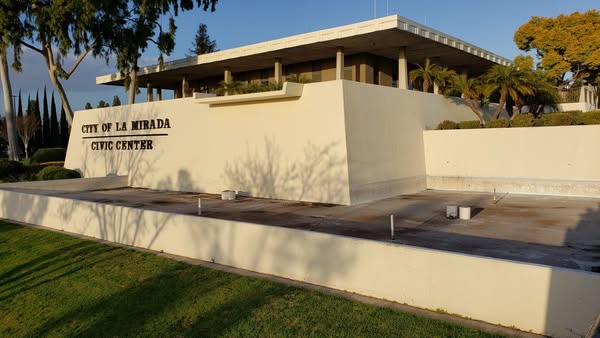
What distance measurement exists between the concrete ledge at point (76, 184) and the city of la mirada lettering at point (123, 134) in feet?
6.50

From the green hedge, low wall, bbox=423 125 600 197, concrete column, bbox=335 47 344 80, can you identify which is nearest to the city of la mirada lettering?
concrete column, bbox=335 47 344 80

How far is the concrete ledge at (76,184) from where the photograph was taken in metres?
20.0

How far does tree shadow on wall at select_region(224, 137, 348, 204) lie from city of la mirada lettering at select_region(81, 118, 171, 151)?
5605 mm

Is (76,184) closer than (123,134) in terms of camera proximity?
Yes

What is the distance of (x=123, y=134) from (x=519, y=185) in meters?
19.9

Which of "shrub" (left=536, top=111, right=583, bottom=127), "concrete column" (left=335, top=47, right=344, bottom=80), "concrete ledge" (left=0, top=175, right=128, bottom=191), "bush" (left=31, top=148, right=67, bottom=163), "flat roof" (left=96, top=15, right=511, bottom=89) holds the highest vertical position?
"flat roof" (left=96, top=15, right=511, bottom=89)

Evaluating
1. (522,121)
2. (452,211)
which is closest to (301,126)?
(452,211)

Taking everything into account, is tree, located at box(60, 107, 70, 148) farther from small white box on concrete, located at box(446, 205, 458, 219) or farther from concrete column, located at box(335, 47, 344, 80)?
small white box on concrete, located at box(446, 205, 458, 219)

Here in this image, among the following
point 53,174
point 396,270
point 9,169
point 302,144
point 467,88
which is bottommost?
point 396,270

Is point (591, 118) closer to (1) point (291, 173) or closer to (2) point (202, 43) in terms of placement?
(1) point (291, 173)

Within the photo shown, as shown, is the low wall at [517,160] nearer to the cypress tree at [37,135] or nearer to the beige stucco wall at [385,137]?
the beige stucco wall at [385,137]

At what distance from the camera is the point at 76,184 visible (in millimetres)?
21469

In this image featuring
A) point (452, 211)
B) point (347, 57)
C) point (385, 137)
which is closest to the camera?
point (452, 211)

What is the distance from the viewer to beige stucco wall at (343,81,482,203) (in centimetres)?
1581
